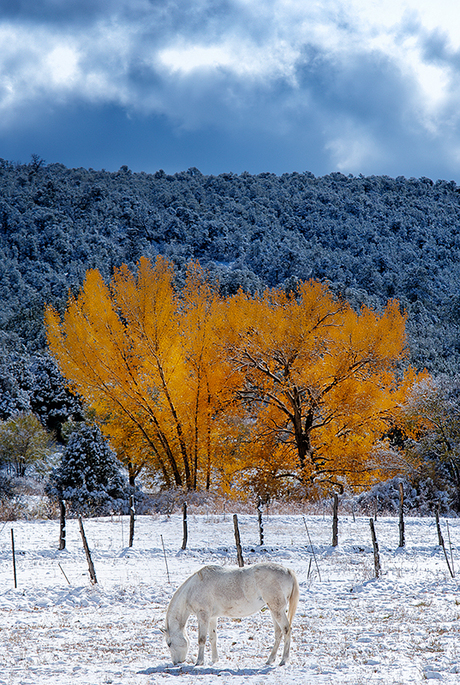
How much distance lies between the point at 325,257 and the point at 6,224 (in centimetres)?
5381

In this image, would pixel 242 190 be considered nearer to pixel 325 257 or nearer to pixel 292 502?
pixel 325 257

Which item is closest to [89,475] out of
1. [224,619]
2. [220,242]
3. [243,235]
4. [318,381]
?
[318,381]

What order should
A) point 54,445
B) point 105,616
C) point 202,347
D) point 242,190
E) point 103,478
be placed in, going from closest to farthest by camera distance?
point 105,616 < point 202,347 < point 103,478 < point 54,445 < point 242,190

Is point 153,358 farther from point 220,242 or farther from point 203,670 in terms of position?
point 220,242

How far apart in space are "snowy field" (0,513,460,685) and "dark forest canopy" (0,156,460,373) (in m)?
43.8

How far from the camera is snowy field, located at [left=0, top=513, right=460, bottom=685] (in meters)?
5.02

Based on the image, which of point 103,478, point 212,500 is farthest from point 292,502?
point 103,478

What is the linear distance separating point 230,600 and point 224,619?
86.6 inches

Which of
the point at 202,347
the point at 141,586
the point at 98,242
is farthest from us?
the point at 98,242

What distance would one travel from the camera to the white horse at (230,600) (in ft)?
17.4

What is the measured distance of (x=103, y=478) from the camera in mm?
25547

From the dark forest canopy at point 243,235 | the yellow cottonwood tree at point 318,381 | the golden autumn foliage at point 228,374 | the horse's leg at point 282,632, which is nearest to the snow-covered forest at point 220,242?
the dark forest canopy at point 243,235

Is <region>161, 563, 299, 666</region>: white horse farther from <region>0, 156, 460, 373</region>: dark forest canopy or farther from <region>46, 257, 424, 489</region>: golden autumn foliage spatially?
<region>0, 156, 460, 373</region>: dark forest canopy

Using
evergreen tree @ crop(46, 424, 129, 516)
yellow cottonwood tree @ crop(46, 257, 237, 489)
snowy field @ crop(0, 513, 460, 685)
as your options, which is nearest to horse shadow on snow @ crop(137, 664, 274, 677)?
snowy field @ crop(0, 513, 460, 685)
